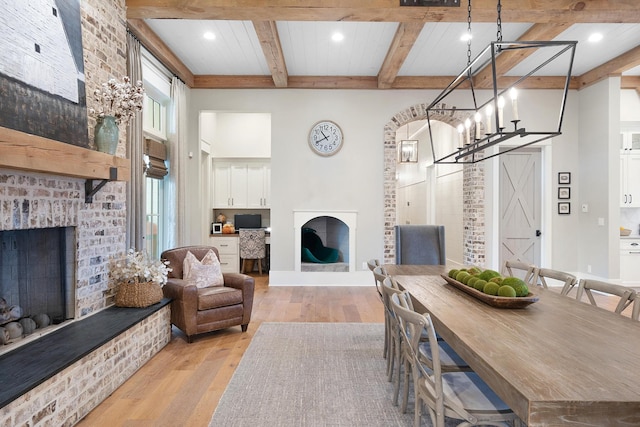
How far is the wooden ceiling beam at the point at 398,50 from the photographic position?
3840mm

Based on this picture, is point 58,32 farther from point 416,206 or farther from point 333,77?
point 416,206

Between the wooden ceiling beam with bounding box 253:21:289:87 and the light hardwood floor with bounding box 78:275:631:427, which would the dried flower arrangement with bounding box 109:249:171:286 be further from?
the wooden ceiling beam with bounding box 253:21:289:87

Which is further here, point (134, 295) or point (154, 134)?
point (154, 134)

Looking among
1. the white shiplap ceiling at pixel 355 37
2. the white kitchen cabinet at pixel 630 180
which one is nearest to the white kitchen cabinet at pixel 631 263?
the white kitchen cabinet at pixel 630 180

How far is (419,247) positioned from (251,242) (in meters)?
3.68

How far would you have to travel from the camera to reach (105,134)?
273 centimetres

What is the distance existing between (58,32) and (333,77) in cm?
398

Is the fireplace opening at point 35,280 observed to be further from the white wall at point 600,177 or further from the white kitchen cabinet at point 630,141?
the white kitchen cabinet at point 630,141

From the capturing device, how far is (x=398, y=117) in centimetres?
586

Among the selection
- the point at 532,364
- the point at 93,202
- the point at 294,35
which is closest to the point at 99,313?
the point at 93,202

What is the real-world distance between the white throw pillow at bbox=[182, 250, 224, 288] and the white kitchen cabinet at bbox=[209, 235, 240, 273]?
9.69 ft

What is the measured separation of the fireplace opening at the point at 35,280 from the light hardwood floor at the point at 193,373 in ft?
2.30

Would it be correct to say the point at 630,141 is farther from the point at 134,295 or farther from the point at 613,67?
the point at 134,295

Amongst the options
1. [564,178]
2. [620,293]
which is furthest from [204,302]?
[564,178]
